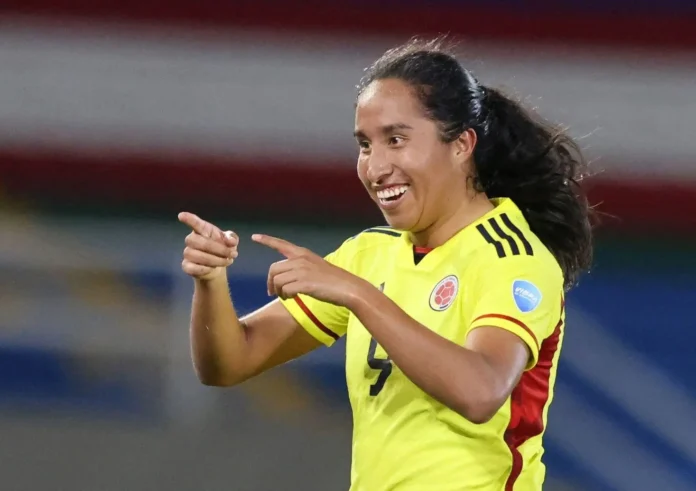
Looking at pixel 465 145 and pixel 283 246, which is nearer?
pixel 283 246

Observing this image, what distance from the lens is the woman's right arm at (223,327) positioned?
1.15 m

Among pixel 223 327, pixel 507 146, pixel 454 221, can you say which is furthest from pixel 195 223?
pixel 507 146

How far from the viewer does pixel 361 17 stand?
2285mm

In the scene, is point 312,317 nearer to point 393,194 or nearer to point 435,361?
point 393,194

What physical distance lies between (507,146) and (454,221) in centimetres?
14

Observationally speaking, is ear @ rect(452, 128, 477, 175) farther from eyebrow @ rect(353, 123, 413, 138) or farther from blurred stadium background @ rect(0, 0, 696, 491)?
blurred stadium background @ rect(0, 0, 696, 491)

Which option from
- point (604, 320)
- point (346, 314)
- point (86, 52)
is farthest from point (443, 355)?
point (86, 52)

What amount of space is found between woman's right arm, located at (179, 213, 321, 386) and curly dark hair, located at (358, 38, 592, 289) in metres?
0.27

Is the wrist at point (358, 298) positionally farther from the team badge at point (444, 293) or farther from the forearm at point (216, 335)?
the forearm at point (216, 335)

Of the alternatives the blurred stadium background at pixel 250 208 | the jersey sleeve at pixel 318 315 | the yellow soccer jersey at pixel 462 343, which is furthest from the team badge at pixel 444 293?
the blurred stadium background at pixel 250 208

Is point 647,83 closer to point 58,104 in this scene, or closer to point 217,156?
point 217,156

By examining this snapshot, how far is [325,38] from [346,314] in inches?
43.2

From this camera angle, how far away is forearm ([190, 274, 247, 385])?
1250 mm

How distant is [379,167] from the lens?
3.86 feet
